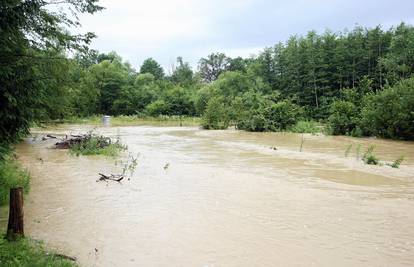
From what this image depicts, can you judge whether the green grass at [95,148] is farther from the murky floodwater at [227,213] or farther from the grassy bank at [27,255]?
the grassy bank at [27,255]

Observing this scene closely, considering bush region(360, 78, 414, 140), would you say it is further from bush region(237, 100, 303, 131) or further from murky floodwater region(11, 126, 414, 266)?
murky floodwater region(11, 126, 414, 266)

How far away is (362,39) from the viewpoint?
53438mm

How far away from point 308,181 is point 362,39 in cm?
4596

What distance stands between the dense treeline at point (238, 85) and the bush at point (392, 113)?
0.07 metres

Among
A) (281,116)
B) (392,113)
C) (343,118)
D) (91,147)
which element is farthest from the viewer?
(281,116)

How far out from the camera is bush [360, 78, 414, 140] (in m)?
26.4

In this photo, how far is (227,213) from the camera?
9.56 meters

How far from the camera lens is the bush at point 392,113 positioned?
2641cm

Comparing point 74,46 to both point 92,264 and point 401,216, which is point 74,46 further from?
point 401,216

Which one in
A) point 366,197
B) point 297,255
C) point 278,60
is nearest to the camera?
point 297,255

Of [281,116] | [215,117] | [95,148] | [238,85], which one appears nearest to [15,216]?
[95,148]

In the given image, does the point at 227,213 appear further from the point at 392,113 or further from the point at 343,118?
the point at 343,118

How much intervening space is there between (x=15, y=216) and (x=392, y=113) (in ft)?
87.3

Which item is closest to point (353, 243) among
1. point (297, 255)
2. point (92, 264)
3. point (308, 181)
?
point (297, 255)
